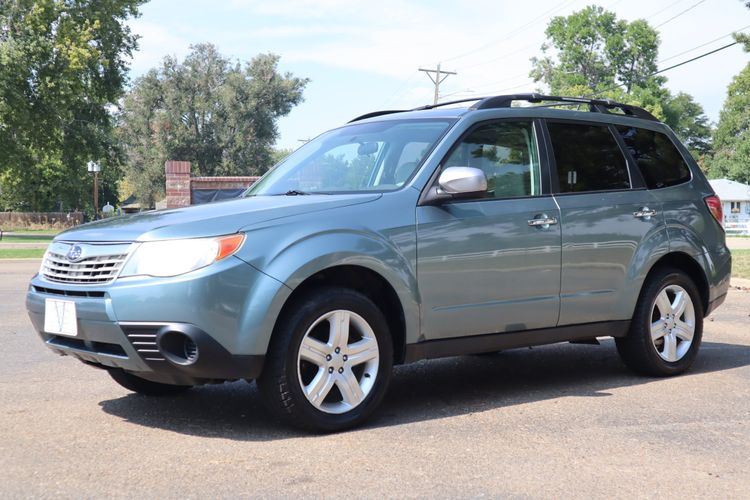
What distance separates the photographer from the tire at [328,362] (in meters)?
4.68

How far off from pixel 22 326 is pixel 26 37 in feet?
108

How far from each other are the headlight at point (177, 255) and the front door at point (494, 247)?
121cm

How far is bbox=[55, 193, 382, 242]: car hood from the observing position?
15.2 ft

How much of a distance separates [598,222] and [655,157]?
1.12 meters

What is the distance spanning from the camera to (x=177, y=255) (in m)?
4.55

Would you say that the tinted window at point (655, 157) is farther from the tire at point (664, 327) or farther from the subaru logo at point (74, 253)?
the subaru logo at point (74, 253)

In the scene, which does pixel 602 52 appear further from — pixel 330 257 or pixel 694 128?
pixel 330 257

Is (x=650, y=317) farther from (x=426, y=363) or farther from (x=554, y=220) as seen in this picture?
(x=426, y=363)

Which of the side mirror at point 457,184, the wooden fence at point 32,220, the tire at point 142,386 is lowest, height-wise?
the wooden fence at point 32,220

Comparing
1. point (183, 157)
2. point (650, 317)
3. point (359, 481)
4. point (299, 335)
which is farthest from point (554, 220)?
point (183, 157)

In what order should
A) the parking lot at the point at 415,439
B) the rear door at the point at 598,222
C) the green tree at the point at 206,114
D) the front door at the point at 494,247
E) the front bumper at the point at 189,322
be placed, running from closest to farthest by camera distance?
the parking lot at the point at 415,439
the front bumper at the point at 189,322
the front door at the point at 494,247
the rear door at the point at 598,222
the green tree at the point at 206,114

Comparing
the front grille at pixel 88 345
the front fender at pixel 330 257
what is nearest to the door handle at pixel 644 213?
the front fender at pixel 330 257

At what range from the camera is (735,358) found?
24.8 ft

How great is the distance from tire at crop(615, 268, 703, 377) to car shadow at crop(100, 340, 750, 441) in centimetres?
15
